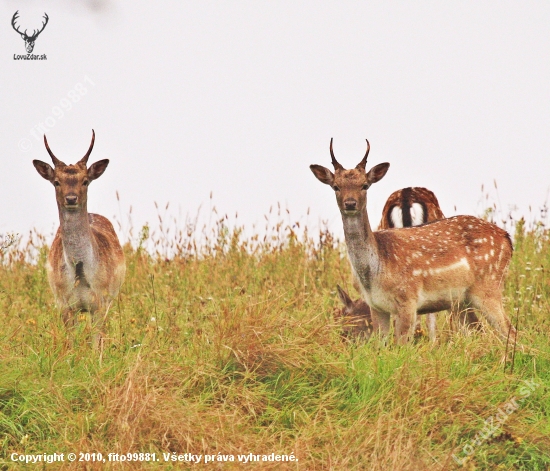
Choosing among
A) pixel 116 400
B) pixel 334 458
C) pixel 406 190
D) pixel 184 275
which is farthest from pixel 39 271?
pixel 334 458

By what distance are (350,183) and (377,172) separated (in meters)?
0.45

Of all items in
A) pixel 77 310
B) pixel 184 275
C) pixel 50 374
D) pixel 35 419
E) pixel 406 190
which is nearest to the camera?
pixel 35 419

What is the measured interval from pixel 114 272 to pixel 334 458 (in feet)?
12.6

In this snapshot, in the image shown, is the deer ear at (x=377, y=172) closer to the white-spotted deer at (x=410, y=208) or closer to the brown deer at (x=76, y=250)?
the white-spotted deer at (x=410, y=208)

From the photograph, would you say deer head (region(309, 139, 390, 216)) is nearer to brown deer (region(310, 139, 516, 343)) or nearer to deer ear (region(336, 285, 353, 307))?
brown deer (region(310, 139, 516, 343))

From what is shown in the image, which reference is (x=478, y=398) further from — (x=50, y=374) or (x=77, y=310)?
(x=77, y=310)

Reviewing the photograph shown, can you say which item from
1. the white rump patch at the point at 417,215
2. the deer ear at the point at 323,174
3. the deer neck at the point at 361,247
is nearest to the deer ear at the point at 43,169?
the deer ear at the point at 323,174

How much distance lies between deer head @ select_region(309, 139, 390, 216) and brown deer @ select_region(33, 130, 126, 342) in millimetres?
2069

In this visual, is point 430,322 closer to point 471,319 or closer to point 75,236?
point 471,319

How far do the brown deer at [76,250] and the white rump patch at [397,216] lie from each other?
9.79 feet

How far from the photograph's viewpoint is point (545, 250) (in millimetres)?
10789

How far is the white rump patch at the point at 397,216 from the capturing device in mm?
9500

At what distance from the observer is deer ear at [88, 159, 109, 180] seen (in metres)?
8.46

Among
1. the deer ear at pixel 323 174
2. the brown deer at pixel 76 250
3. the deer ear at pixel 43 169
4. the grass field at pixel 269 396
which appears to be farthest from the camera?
the deer ear at pixel 43 169
